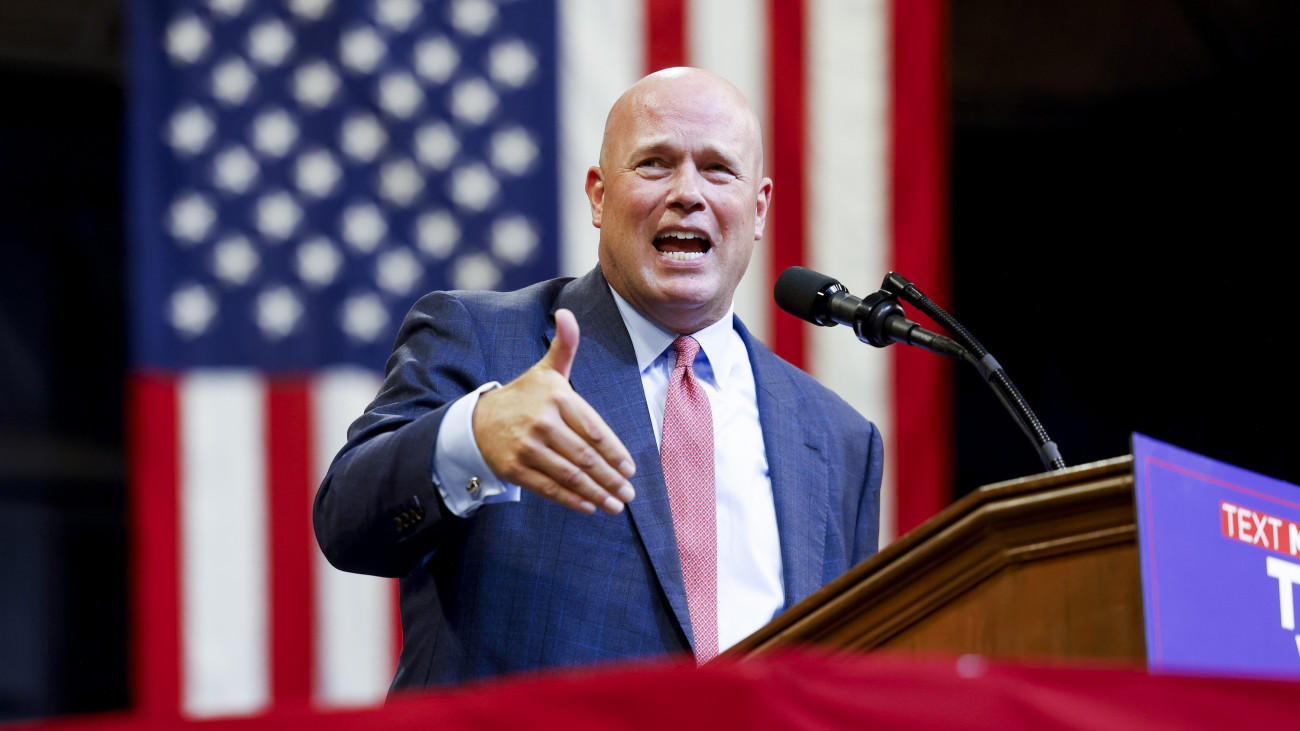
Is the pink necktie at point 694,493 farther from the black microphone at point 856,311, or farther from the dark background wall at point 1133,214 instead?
A: the dark background wall at point 1133,214

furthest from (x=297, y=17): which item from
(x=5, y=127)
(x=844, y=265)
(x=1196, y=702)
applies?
(x=1196, y=702)

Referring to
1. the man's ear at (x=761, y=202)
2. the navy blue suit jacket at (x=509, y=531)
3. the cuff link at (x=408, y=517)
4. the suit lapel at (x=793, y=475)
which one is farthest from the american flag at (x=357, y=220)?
the cuff link at (x=408, y=517)

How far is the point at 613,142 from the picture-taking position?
6.79 feet

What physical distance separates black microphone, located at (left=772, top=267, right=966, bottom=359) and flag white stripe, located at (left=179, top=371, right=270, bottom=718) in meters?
1.82

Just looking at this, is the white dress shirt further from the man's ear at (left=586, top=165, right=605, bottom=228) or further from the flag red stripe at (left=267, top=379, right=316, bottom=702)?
the flag red stripe at (left=267, top=379, right=316, bottom=702)

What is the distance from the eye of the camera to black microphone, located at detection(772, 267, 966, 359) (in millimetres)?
A: 1617

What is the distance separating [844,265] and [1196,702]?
2.78m

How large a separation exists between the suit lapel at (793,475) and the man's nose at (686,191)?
0.91 ft

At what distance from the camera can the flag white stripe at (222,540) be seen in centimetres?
317

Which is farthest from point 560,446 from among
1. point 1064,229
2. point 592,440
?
point 1064,229

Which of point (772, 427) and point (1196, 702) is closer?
point (1196, 702)

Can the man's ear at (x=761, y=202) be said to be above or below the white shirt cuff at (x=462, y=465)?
above

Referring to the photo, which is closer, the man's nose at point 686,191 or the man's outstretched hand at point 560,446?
the man's outstretched hand at point 560,446

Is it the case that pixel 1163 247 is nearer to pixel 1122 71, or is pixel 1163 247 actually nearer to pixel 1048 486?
pixel 1122 71
